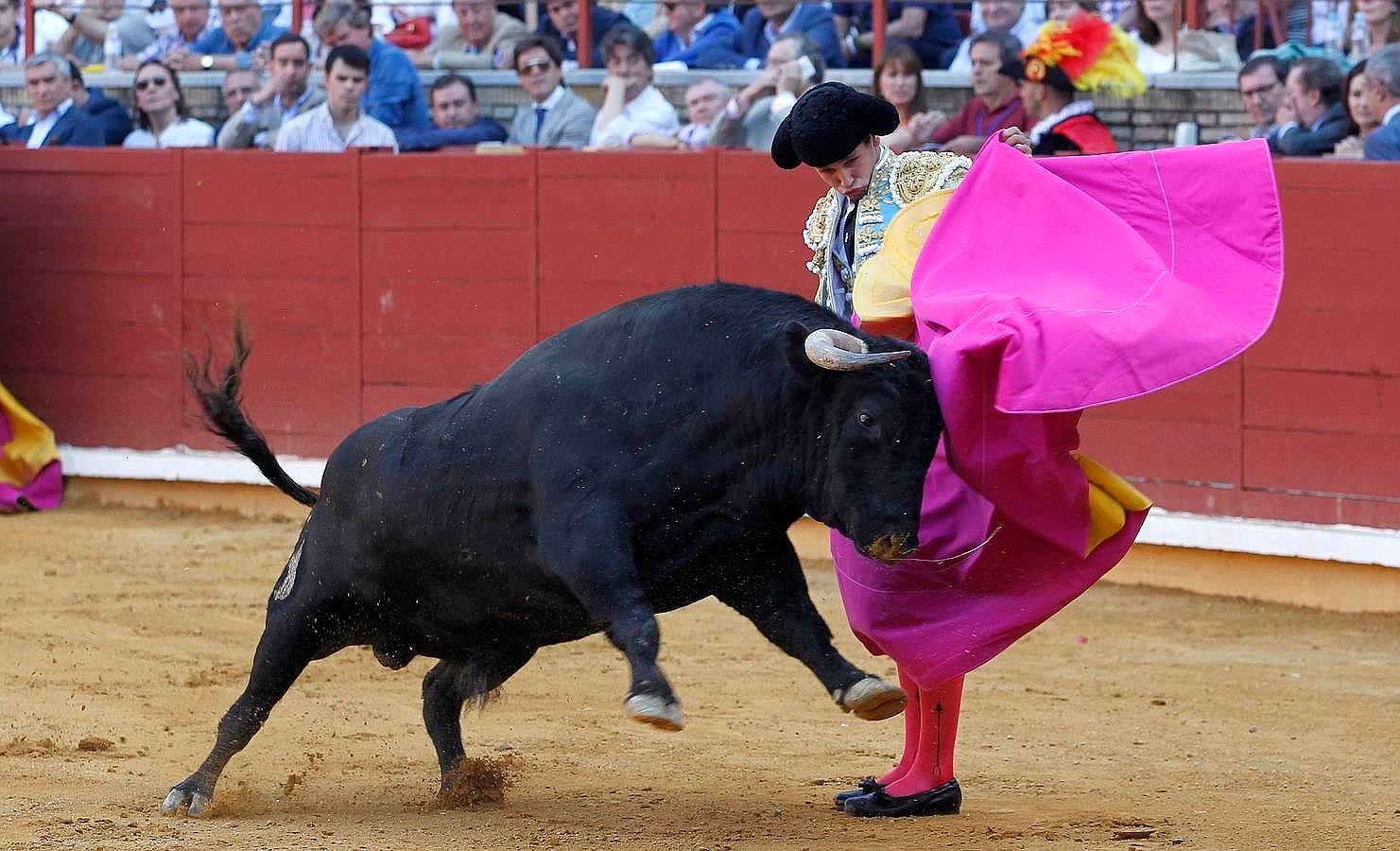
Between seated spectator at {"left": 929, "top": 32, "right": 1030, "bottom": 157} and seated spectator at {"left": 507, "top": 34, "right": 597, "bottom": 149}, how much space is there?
1652 millimetres

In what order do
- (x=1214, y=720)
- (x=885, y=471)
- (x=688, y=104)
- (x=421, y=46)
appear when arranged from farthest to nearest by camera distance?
(x=421, y=46), (x=688, y=104), (x=1214, y=720), (x=885, y=471)

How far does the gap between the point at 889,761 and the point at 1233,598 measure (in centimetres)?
233

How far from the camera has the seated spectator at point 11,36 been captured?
10.7 m

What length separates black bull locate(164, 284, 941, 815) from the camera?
10.8ft

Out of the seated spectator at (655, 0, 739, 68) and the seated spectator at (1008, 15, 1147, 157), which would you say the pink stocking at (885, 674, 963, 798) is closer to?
the seated spectator at (1008, 15, 1147, 157)

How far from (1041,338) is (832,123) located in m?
0.58

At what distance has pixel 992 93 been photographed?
674cm

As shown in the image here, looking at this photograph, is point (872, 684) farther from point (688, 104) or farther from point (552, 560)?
point (688, 104)

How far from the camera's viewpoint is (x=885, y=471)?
10.7 ft

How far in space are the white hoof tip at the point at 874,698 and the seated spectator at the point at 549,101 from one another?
4.74 metres

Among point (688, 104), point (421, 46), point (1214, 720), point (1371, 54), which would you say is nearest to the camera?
point (1214, 720)

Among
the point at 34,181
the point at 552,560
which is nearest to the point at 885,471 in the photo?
the point at 552,560

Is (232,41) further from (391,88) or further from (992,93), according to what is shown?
(992,93)

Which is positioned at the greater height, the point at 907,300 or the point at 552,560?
the point at 907,300
